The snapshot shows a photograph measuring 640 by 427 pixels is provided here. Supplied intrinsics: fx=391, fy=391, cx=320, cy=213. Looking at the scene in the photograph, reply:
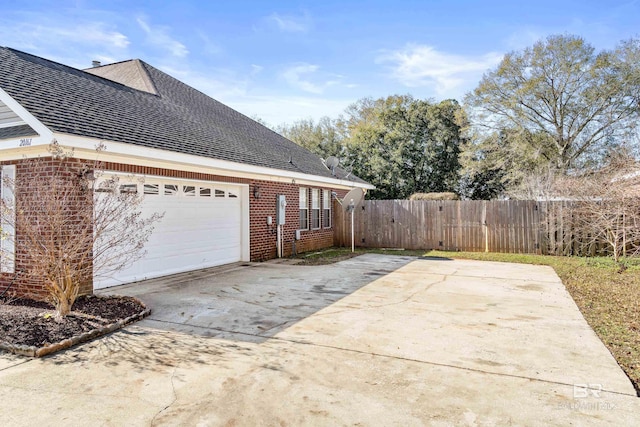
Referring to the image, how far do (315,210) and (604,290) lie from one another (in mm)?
9038

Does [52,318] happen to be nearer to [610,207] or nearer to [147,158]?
[147,158]

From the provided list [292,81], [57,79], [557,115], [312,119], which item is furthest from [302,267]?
[312,119]

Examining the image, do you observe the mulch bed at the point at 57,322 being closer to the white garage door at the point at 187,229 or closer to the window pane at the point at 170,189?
the white garage door at the point at 187,229

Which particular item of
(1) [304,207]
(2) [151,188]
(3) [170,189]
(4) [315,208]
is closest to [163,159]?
(2) [151,188]

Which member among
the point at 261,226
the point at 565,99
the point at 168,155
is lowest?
the point at 261,226

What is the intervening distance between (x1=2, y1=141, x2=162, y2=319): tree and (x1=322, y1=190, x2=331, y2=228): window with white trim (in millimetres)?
8871

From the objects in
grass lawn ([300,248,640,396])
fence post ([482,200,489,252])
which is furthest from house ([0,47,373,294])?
fence post ([482,200,489,252])

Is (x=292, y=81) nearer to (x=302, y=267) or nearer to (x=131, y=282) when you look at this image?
(x=302, y=267)

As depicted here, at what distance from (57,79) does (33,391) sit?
6.79 metres

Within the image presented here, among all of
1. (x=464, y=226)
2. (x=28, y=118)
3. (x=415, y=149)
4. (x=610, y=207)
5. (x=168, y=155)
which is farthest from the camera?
(x=415, y=149)

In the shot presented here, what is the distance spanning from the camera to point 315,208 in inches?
560

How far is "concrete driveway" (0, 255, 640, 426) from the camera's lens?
287 cm

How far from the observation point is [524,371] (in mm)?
3602

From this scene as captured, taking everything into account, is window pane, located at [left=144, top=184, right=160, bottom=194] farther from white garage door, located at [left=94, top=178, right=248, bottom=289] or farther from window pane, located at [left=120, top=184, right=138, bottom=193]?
window pane, located at [left=120, top=184, right=138, bottom=193]
